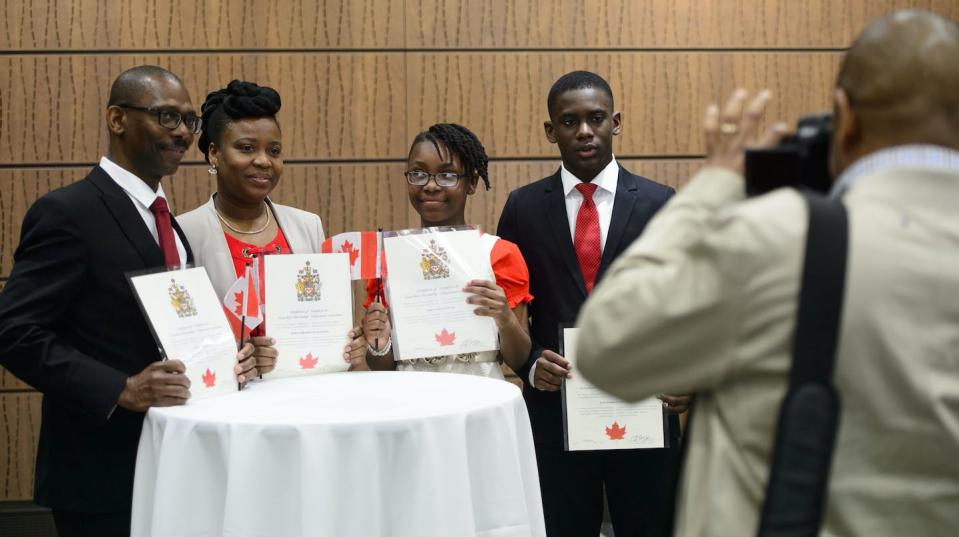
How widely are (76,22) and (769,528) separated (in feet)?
13.4

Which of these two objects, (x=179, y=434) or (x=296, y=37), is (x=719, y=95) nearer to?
(x=296, y=37)

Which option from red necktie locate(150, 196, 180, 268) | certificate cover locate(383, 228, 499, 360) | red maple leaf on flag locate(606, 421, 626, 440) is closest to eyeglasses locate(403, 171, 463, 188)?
certificate cover locate(383, 228, 499, 360)

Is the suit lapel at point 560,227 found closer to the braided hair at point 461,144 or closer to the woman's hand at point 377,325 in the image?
the braided hair at point 461,144

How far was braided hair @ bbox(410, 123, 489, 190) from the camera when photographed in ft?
10.1

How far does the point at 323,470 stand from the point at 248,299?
0.69 meters

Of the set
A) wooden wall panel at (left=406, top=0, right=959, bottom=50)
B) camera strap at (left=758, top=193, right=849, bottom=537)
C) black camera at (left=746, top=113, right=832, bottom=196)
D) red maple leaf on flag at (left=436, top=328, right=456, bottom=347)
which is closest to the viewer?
camera strap at (left=758, top=193, right=849, bottom=537)

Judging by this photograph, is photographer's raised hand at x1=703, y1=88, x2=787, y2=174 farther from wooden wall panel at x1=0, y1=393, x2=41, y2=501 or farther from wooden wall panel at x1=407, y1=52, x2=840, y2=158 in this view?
wooden wall panel at x1=0, y1=393, x2=41, y2=501

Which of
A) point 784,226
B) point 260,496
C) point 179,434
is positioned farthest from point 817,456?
point 179,434

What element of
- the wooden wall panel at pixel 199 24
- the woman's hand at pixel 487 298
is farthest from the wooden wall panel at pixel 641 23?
the woman's hand at pixel 487 298

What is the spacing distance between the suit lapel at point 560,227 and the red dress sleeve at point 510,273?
0.15 metres

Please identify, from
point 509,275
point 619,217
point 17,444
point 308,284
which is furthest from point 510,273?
point 17,444

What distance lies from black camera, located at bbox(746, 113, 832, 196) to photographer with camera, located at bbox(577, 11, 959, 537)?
6 centimetres

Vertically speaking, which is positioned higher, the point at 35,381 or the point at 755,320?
the point at 755,320

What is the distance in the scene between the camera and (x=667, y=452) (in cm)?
299
